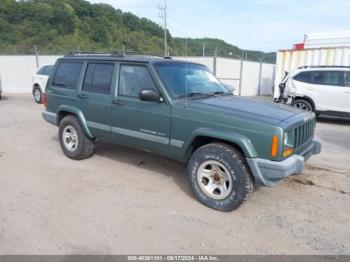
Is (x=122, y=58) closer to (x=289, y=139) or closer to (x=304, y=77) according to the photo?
(x=289, y=139)

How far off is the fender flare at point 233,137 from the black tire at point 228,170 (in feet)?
0.42

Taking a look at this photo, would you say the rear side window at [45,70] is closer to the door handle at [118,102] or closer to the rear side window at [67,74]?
the rear side window at [67,74]

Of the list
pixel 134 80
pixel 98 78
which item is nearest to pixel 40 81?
pixel 98 78

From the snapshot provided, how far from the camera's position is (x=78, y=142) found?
18.3 feet

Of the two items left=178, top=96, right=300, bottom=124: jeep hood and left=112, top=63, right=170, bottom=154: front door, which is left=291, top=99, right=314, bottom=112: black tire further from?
left=112, top=63, right=170, bottom=154: front door

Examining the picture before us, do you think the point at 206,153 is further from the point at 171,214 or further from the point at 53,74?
the point at 53,74

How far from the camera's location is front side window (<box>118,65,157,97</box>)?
14.7ft

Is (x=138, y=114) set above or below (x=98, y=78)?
below

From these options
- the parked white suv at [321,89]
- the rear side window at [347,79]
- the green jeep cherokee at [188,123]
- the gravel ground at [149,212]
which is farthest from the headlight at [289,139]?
the rear side window at [347,79]

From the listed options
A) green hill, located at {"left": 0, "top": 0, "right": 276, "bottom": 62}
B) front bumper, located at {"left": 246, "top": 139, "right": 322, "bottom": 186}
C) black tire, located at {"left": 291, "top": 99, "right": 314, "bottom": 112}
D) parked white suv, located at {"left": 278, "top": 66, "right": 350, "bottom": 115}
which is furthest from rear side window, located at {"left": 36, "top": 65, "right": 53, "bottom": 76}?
green hill, located at {"left": 0, "top": 0, "right": 276, "bottom": 62}

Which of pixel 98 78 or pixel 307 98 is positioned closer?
pixel 98 78

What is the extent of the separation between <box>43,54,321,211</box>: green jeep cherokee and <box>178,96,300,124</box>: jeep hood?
1cm

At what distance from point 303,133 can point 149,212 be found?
2.25 m

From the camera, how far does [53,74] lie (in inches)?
238
